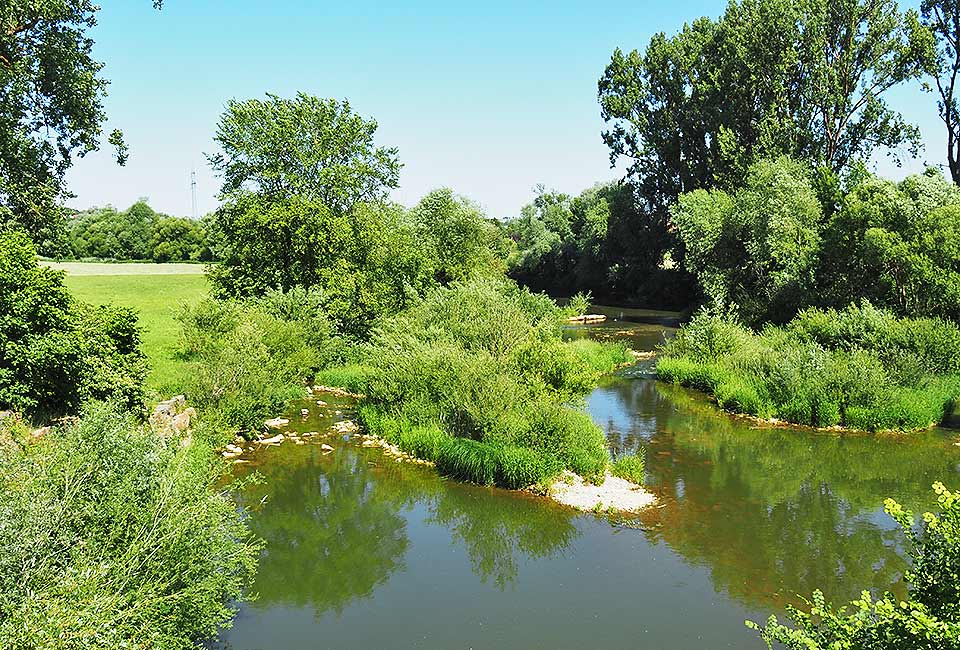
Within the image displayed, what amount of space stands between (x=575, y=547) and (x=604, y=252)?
57.3m

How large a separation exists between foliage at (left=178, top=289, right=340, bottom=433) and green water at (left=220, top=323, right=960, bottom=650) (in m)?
1.83

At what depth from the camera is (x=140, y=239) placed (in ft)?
377

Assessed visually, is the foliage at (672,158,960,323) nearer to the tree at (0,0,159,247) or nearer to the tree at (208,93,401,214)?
the tree at (208,93,401,214)

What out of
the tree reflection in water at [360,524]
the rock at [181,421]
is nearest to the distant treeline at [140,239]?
the rock at [181,421]

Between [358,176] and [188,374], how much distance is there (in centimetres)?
1994

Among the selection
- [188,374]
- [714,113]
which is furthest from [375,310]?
[714,113]

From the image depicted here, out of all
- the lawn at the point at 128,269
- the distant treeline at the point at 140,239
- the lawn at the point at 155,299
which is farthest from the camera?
the distant treeline at the point at 140,239

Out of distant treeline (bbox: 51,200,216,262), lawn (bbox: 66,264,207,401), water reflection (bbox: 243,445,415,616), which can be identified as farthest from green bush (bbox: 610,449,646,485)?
distant treeline (bbox: 51,200,216,262)

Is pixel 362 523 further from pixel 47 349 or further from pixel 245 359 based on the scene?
pixel 47 349

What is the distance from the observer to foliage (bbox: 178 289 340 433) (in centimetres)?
2148

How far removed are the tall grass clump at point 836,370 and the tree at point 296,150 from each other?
1941 cm

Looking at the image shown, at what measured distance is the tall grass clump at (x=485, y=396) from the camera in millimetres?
19503

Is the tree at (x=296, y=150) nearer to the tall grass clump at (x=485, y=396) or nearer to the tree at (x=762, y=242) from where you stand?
the tall grass clump at (x=485, y=396)

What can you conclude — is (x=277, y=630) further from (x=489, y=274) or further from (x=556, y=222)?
(x=556, y=222)
